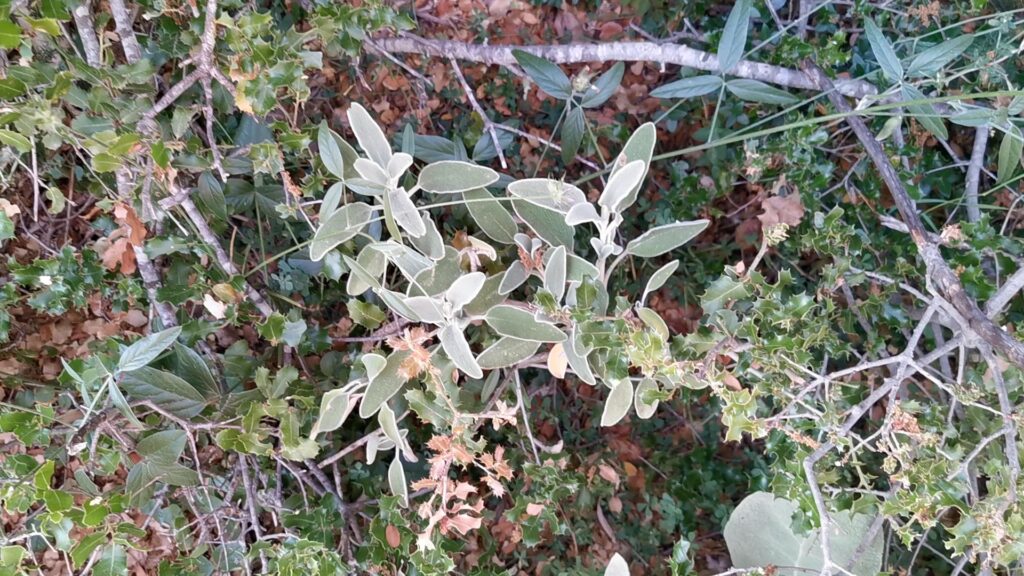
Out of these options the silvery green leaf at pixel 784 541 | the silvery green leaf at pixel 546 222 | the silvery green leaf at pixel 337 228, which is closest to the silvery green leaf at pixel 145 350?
the silvery green leaf at pixel 337 228

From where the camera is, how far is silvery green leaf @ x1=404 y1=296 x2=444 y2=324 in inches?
40.2

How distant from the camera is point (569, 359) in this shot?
108 centimetres

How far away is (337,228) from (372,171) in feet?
0.37

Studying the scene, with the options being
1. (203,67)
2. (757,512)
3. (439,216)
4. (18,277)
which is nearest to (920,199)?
(757,512)

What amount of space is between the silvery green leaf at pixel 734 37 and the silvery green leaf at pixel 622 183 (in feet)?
1.45

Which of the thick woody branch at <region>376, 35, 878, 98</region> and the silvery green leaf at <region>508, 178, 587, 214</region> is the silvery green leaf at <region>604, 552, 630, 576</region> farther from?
the thick woody branch at <region>376, 35, 878, 98</region>

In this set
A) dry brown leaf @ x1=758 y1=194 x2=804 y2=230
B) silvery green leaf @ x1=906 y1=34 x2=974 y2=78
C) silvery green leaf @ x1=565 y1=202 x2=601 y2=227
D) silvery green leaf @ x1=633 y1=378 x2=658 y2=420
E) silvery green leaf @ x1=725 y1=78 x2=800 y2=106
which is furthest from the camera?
dry brown leaf @ x1=758 y1=194 x2=804 y2=230

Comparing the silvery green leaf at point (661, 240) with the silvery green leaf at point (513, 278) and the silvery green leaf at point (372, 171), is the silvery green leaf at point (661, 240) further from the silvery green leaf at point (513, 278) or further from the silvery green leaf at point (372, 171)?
the silvery green leaf at point (372, 171)

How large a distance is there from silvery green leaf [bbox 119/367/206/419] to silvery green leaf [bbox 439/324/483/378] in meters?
0.45

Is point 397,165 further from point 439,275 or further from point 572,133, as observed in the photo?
point 572,133

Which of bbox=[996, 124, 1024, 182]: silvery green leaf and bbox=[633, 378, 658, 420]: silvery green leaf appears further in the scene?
bbox=[996, 124, 1024, 182]: silvery green leaf

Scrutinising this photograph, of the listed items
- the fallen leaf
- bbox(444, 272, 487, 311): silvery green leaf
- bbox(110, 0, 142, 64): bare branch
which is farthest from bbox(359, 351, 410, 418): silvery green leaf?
bbox(110, 0, 142, 64): bare branch

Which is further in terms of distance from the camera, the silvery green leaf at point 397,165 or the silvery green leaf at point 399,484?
the silvery green leaf at point 399,484

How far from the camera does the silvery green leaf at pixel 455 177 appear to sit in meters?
1.08
